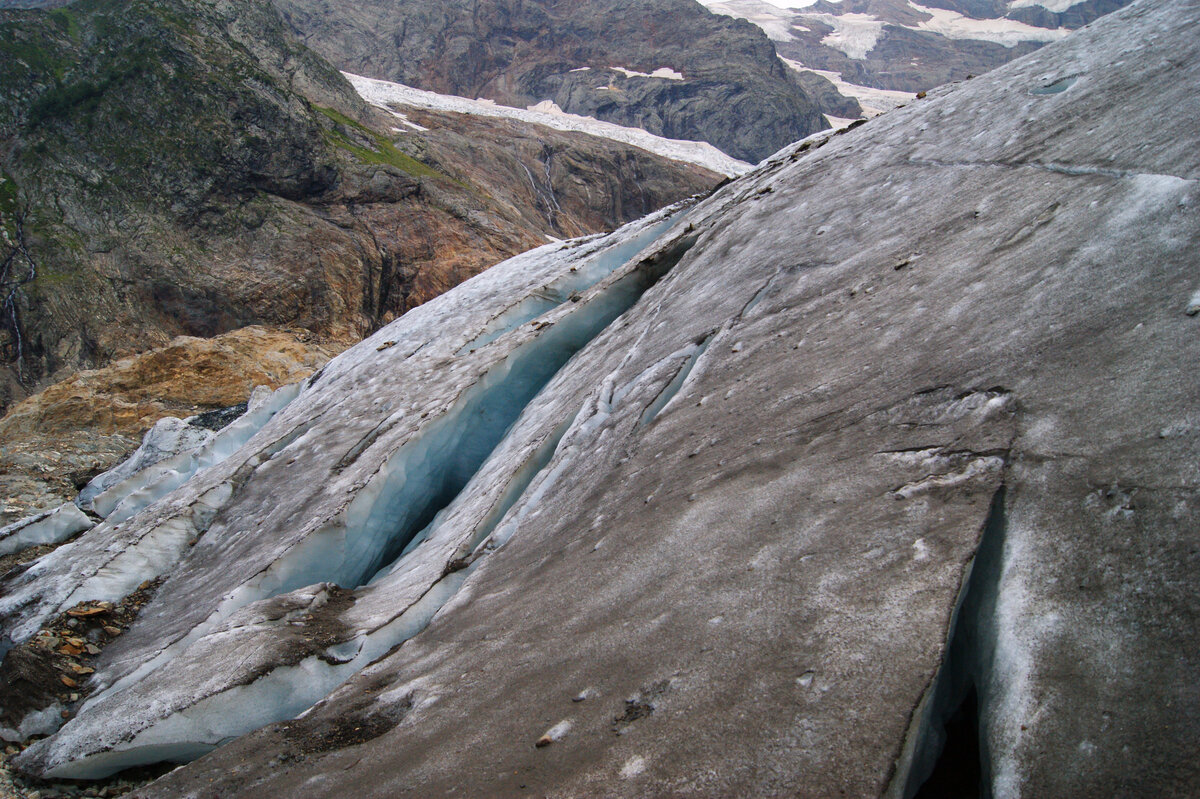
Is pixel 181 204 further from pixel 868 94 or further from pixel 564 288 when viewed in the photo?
pixel 868 94

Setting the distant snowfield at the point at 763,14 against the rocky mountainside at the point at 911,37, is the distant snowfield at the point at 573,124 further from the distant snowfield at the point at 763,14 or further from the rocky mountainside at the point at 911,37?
the distant snowfield at the point at 763,14

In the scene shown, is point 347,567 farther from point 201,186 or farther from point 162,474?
point 201,186

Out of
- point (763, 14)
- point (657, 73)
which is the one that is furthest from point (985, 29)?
point (657, 73)

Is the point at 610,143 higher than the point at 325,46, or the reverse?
the point at 325,46

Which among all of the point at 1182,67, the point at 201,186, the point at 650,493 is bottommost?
the point at 650,493

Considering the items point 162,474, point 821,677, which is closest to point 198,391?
point 162,474

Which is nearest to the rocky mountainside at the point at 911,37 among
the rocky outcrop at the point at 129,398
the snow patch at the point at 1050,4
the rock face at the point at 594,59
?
the snow patch at the point at 1050,4

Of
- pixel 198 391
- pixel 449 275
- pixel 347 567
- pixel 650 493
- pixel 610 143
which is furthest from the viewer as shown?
pixel 610 143

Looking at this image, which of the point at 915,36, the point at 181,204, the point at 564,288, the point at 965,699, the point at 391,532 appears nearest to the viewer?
the point at 965,699
